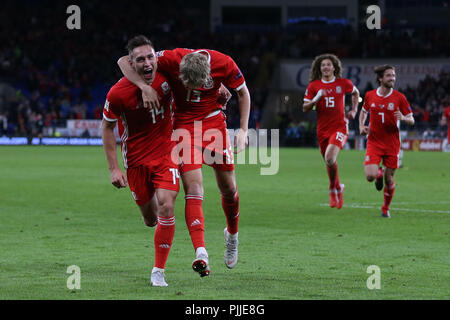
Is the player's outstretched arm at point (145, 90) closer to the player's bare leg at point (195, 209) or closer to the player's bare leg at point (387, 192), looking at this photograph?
the player's bare leg at point (195, 209)

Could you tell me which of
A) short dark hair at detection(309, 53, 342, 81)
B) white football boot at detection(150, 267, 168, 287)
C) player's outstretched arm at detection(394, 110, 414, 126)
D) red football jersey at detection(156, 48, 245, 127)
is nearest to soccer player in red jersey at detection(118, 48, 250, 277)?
red football jersey at detection(156, 48, 245, 127)

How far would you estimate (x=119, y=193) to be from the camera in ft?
56.5

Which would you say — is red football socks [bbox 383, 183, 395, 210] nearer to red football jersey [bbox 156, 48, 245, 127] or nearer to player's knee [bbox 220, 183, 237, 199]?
player's knee [bbox 220, 183, 237, 199]

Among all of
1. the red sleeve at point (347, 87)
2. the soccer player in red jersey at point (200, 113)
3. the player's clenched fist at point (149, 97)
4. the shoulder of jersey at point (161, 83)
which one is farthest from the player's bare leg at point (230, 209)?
the red sleeve at point (347, 87)

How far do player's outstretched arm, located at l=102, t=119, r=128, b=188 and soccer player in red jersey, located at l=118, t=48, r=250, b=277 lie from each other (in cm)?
47

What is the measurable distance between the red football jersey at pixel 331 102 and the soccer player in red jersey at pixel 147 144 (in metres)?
7.55

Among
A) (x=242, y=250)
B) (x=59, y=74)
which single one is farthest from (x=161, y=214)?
(x=59, y=74)

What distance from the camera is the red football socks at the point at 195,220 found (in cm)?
730

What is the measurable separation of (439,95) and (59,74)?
839 inches

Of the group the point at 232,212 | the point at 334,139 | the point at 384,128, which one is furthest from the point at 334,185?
the point at 232,212

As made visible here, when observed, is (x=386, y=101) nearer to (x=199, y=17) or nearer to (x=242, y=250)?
(x=242, y=250)

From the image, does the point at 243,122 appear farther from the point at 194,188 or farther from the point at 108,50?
the point at 108,50

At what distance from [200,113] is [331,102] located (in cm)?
722

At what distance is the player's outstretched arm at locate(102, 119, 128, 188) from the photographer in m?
7.32
